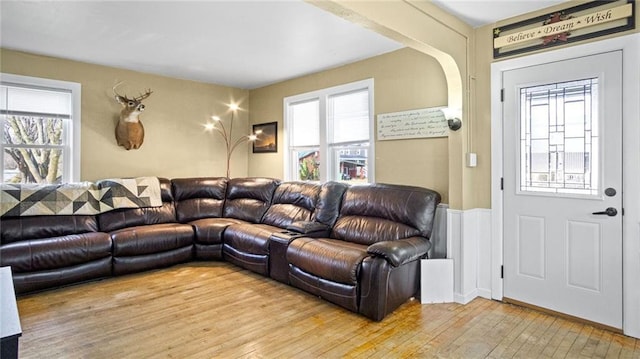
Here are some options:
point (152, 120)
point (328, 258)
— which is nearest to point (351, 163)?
point (328, 258)

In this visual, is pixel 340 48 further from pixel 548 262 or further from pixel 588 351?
pixel 588 351

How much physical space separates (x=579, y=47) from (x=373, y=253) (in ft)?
7.40

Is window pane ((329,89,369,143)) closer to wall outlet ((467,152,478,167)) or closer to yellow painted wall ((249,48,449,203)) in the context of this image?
yellow painted wall ((249,48,449,203))

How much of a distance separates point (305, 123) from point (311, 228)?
75.7 inches

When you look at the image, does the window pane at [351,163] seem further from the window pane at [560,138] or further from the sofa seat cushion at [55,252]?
the sofa seat cushion at [55,252]

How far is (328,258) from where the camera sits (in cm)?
311

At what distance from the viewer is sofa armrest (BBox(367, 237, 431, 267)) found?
2.85 metres

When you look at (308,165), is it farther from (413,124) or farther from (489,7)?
(489,7)

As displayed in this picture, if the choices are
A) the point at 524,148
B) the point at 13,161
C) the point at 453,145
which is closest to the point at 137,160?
the point at 13,161

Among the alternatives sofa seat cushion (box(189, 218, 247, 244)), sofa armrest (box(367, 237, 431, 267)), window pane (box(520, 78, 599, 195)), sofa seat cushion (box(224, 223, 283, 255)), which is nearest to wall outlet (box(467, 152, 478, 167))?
window pane (box(520, 78, 599, 195))

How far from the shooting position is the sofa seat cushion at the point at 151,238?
3941 mm

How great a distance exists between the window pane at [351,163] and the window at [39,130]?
3.25 meters

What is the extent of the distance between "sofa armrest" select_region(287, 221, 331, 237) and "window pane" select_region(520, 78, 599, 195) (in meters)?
1.93

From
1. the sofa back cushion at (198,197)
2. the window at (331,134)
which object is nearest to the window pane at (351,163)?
the window at (331,134)
